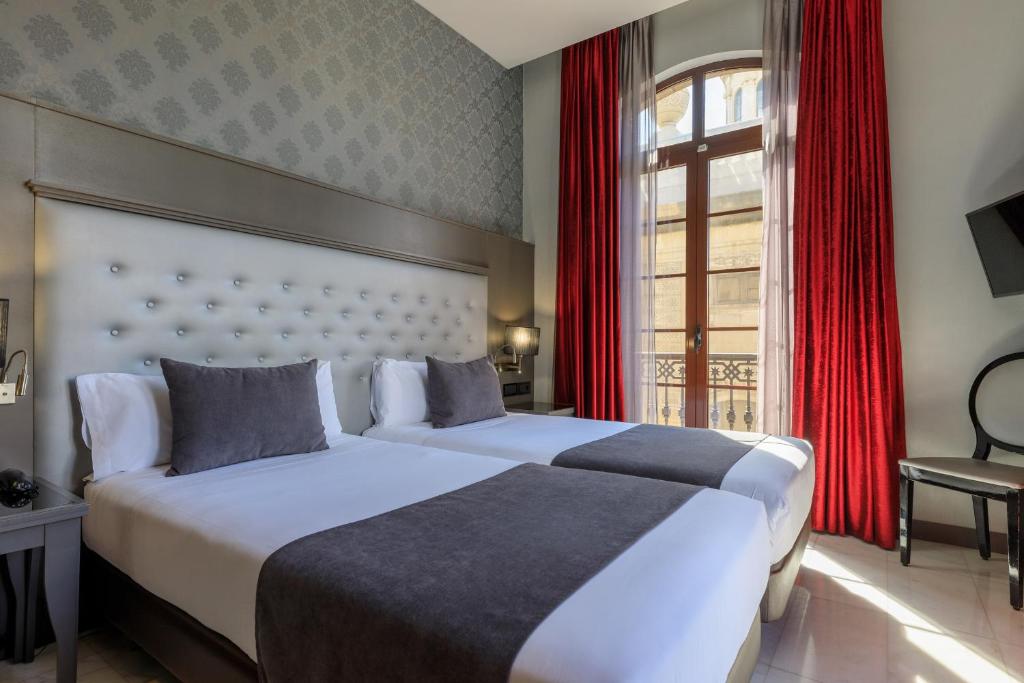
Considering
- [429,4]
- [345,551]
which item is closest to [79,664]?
[345,551]

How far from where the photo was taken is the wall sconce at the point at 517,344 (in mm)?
4000

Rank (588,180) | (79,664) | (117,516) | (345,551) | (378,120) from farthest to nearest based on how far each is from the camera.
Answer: (588,180) → (378,120) → (79,664) → (117,516) → (345,551)

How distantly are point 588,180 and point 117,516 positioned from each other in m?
3.55

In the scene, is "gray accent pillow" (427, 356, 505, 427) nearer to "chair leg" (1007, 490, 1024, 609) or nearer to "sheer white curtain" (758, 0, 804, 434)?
"sheer white curtain" (758, 0, 804, 434)

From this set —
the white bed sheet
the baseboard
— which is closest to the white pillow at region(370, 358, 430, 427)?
the white bed sheet

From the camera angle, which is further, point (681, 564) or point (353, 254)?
point (353, 254)

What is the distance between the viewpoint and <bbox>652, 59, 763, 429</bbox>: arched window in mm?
3602

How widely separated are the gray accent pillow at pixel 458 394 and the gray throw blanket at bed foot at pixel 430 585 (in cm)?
140

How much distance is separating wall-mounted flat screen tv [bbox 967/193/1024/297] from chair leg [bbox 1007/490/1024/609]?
39.9 inches

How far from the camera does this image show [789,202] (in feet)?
10.7

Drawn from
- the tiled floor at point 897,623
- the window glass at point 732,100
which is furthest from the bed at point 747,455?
the window glass at point 732,100

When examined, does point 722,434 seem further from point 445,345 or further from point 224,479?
point 224,479

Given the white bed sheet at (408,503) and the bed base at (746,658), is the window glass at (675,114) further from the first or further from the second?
the bed base at (746,658)

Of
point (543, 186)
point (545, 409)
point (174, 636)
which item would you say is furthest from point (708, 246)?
point (174, 636)
